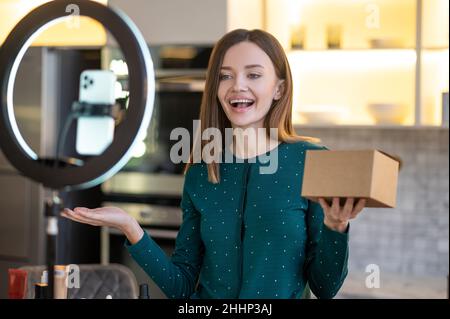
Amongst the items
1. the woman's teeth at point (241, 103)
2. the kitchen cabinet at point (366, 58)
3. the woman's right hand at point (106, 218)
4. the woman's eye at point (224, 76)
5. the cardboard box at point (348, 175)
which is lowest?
the woman's right hand at point (106, 218)

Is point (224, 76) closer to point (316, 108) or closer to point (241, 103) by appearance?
point (241, 103)

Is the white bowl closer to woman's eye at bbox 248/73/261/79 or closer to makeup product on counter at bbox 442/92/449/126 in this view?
makeup product on counter at bbox 442/92/449/126

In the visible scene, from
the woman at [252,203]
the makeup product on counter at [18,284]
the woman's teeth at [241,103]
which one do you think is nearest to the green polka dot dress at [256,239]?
the woman at [252,203]

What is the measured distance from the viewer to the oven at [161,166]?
120 inches

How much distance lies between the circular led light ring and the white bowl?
258cm

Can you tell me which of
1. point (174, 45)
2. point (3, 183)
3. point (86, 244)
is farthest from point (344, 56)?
point (3, 183)

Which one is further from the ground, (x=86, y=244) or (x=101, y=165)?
Answer: (x=101, y=165)

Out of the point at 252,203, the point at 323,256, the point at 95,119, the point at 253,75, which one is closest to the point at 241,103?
the point at 253,75

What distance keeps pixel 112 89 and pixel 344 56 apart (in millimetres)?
2760

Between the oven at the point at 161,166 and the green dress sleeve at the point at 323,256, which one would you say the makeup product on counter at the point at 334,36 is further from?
the green dress sleeve at the point at 323,256

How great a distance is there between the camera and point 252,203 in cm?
120

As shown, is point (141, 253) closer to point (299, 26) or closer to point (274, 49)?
point (274, 49)

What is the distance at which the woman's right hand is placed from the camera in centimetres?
88

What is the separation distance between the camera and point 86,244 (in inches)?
132
